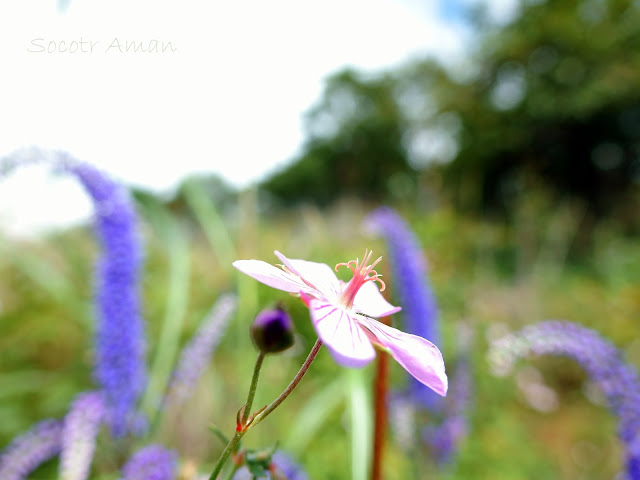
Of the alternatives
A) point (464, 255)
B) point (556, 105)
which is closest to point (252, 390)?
point (464, 255)

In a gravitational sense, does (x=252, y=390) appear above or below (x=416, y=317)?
above

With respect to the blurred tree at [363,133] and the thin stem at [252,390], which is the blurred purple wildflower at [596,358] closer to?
the thin stem at [252,390]

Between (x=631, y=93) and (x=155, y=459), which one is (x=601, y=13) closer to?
(x=631, y=93)

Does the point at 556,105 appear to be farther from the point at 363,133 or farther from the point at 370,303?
the point at 370,303

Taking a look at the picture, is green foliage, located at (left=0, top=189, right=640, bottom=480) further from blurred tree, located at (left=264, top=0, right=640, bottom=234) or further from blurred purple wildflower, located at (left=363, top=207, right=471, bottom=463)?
blurred tree, located at (left=264, top=0, right=640, bottom=234)

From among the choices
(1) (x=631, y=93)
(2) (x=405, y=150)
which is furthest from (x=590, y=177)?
(2) (x=405, y=150)

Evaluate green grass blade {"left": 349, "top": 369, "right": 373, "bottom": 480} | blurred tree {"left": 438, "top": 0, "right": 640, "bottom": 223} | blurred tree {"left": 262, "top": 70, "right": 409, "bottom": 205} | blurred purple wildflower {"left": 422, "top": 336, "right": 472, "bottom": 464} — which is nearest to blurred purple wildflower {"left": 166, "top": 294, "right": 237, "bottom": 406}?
green grass blade {"left": 349, "top": 369, "right": 373, "bottom": 480}

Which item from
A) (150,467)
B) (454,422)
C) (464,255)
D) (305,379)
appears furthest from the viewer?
(464,255)
